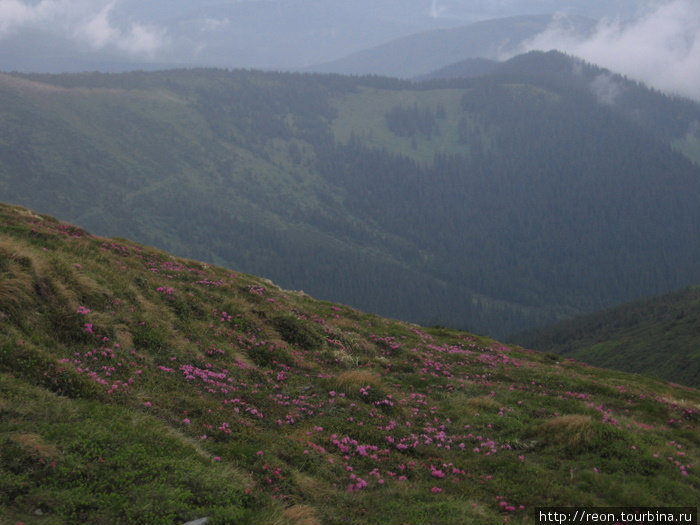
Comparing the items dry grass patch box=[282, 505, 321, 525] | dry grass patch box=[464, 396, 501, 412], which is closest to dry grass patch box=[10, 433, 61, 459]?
dry grass patch box=[282, 505, 321, 525]

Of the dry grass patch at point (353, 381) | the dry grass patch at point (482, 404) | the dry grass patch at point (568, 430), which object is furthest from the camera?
the dry grass patch at point (482, 404)

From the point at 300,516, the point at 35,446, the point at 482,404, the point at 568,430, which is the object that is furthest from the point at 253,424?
the point at 568,430

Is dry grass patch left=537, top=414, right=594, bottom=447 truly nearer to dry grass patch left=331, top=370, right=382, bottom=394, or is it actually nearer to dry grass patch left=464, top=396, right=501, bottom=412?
dry grass patch left=464, top=396, right=501, bottom=412

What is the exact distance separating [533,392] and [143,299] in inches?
783

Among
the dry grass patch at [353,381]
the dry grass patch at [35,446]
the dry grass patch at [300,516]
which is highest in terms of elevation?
the dry grass patch at [35,446]

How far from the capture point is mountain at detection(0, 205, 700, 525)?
1038 centimetres

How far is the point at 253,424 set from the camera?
15.3 meters

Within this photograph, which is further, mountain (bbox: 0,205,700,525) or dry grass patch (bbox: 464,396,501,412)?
dry grass patch (bbox: 464,396,501,412)

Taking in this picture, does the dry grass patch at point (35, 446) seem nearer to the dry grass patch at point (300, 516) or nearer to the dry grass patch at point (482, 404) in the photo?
the dry grass patch at point (300, 516)

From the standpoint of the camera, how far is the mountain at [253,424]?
409 inches

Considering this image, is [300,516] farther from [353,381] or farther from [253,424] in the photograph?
[353,381]

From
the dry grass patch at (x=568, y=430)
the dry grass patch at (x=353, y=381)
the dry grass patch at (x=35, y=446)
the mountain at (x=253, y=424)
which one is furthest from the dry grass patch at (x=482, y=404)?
the dry grass patch at (x=35, y=446)

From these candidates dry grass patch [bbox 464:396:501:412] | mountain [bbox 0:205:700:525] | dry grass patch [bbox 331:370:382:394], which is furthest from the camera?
dry grass patch [bbox 464:396:501:412]

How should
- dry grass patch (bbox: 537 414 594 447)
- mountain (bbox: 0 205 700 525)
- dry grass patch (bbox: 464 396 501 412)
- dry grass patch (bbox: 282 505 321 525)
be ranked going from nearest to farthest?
dry grass patch (bbox: 282 505 321 525) < mountain (bbox: 0 205 700 525) < dry grass patch (bbox: 537 414 594 447) < dry grass patch (bbox: 464 396 501 412)
